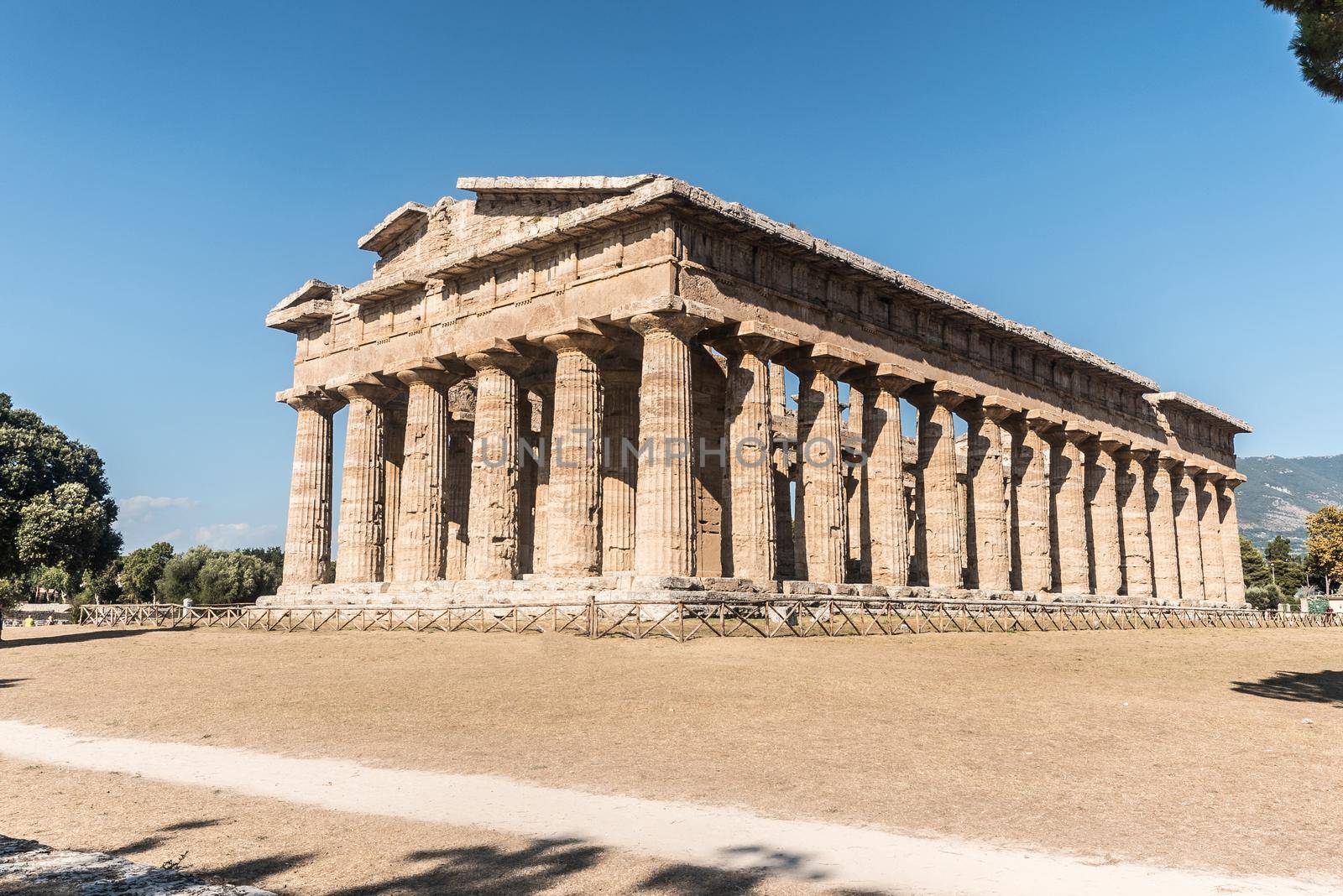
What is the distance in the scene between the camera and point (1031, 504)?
4100 centimetres

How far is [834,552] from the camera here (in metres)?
30.5

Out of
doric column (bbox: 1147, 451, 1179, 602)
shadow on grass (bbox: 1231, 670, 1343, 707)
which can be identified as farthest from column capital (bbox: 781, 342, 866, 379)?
doric column (bbox: 1147, 451, 1179, 602)

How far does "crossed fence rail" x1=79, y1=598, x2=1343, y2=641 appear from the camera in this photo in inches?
916

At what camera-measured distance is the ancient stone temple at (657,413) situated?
28.0 m

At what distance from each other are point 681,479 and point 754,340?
4.88m

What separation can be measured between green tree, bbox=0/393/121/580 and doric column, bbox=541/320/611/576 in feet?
52.0

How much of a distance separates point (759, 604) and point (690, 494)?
3634 millimetres

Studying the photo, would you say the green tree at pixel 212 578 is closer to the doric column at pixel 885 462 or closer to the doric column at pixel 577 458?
the doric column at pixel 577 458

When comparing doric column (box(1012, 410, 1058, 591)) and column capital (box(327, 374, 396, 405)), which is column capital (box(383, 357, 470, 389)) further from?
doric column (box(1012, 410, 1058, 591))

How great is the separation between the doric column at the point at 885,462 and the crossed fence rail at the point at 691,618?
3335mm

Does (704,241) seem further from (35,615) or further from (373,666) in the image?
(35,615)

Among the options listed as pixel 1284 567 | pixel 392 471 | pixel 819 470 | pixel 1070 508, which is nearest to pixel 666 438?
pixel 819 470

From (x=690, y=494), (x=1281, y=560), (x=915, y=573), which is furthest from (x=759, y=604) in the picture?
(x=1281, y=560)

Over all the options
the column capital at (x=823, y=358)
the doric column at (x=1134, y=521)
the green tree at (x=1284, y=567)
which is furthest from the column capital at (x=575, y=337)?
the green tree at (x=1284, y=567)
